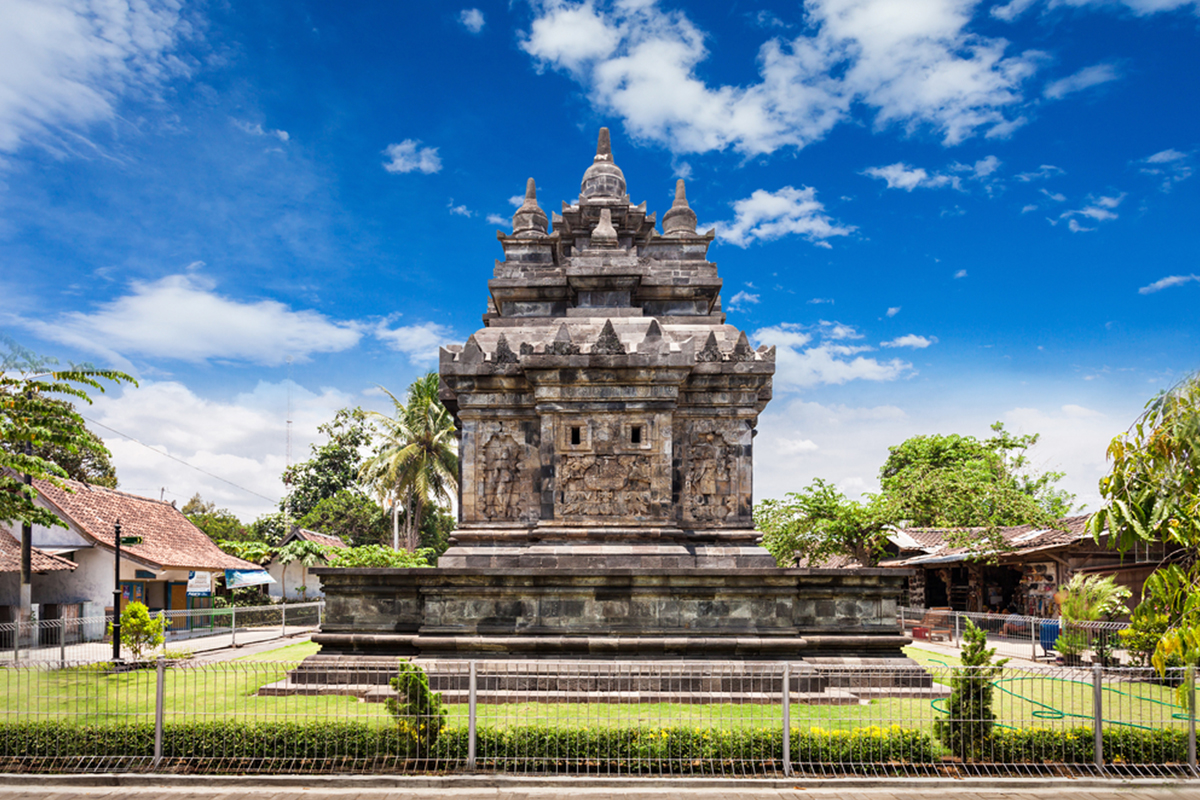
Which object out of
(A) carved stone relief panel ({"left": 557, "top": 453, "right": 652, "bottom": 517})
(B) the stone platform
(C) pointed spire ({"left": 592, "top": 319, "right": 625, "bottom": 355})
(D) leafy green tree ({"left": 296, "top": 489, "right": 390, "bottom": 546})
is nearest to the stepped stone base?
(B) the stone platform

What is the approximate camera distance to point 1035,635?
72.6 feet

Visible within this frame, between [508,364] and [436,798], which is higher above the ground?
[508,364]

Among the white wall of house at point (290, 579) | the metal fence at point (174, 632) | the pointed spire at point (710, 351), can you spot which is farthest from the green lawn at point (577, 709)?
the white wall of house at point (290, 579)

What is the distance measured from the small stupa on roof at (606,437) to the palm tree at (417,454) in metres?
20.8

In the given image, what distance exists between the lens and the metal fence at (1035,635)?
16703 mm

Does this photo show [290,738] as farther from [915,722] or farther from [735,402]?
[735,402]

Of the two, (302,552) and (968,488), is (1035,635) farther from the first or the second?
(302,552)

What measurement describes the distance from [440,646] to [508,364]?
536cm

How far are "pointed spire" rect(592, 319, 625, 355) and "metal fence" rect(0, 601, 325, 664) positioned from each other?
10.7 meters

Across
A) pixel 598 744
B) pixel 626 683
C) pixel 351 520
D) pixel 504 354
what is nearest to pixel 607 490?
pixel 504 354

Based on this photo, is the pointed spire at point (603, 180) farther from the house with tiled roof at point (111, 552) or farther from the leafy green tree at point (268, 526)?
the leafy green tree at point (268, 526)

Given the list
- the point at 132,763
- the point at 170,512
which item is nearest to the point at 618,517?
the point at 132,763

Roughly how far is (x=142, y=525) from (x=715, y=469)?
942 inches

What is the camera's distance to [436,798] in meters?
7.84
